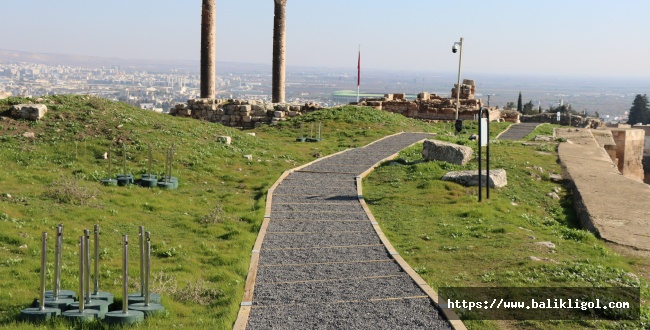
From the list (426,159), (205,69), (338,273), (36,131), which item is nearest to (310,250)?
(338,273)

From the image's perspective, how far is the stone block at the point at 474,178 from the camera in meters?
17.9

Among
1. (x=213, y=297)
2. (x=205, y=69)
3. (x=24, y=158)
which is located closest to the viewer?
(x=213, y=297)

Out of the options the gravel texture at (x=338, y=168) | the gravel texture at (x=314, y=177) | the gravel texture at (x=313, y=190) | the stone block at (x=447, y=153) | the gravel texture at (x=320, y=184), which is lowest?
the gravel texture at (x=313, y=190)

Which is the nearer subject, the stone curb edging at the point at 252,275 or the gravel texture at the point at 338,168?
the stone curb edging at the point at 252,275

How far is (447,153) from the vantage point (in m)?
21.1

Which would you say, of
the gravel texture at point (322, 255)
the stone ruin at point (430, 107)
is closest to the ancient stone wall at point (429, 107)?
the stone ruin at point (430, 107)

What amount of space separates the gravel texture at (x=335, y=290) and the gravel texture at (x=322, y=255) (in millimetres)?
1171

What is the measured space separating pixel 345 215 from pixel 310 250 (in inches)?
112

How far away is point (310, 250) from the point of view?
1214 centimetres

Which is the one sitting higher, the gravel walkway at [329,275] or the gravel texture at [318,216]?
the gravel texture at [318,216]

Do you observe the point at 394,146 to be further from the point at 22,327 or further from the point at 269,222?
the point at 22,327

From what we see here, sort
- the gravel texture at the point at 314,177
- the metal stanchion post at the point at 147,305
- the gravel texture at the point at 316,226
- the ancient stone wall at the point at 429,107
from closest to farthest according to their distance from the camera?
the metal stanchion post at the point at 147,305, the gravel texture at the point at 316,226, the gravel texture at the point at 314,177, the ancient stone wall at the point at 429,107

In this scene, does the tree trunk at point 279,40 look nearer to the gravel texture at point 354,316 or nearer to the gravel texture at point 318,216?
the gravel texture at point 318,216

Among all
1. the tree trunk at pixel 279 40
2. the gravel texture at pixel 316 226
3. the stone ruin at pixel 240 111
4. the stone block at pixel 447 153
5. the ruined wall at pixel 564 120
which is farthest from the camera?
the ruined wall at pixel 564 120
